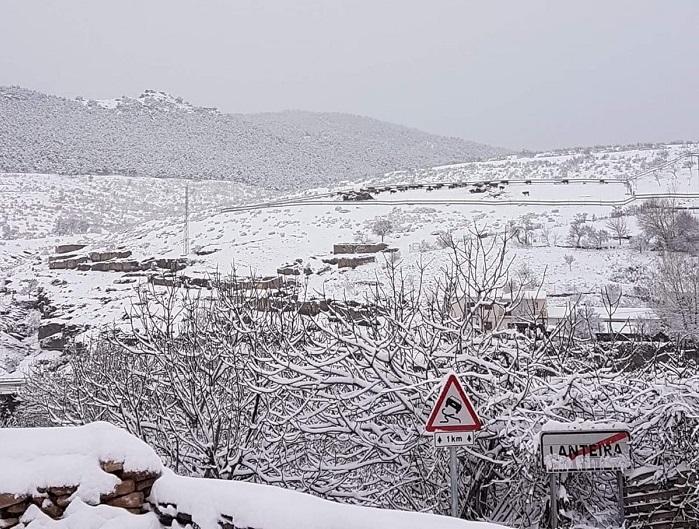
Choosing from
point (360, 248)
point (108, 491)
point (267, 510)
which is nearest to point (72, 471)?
point (108, 491)

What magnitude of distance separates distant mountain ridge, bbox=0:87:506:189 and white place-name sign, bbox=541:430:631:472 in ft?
298

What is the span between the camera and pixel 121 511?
4.22 metres

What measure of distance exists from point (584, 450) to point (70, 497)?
3.88m

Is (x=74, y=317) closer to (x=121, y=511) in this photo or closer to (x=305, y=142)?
(x=121, y=511)

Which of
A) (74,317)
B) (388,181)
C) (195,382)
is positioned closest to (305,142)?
(388,181)

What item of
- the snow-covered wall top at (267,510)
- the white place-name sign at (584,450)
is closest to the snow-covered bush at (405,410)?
the white place-name sign at (584,450)

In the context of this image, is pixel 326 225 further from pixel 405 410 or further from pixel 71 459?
pixel 71 459

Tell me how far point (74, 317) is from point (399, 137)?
122526mm

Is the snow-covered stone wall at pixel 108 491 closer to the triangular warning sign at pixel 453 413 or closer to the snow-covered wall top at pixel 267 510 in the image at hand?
the snow-covered wall top at pixel 267 510

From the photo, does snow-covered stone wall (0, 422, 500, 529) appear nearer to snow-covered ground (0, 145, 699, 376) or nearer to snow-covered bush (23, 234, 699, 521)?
snow-covered bush (23, 234, 699, 521)

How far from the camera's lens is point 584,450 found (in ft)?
19.1

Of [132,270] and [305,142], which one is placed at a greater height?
[305,142]

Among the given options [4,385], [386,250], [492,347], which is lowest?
[4,385]

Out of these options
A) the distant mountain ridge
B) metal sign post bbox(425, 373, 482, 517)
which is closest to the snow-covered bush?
metal sign post bbox(425, 373, 482, 517)
